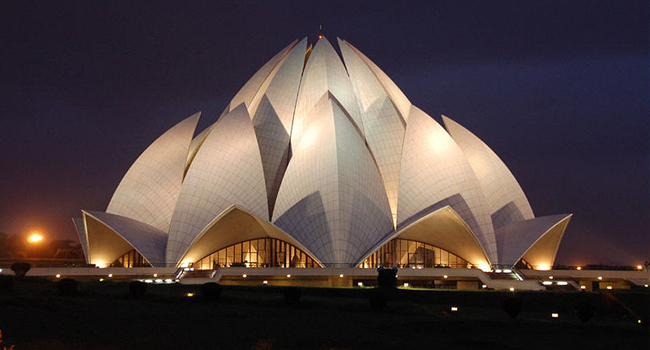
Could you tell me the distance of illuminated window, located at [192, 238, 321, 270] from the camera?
1521 inches

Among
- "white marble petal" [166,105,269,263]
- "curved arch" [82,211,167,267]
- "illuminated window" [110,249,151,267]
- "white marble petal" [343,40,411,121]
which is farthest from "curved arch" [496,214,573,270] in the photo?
"illuminated window" [110,249,151,267]

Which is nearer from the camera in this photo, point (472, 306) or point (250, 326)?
point (250, 326)

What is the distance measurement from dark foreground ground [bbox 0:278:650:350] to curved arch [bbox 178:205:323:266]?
37.1 feet

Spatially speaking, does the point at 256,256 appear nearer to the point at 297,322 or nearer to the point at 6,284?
the point at 6,284

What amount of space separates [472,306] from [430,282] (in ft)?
36.3

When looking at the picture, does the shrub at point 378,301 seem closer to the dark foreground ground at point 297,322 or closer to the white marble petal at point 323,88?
the dark foreground ground at point 297,322

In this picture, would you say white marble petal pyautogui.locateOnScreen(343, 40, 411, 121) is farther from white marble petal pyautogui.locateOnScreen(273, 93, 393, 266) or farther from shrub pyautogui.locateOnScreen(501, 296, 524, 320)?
shrub pyautogui.locateOnScreen(501, 296, 524, 320)

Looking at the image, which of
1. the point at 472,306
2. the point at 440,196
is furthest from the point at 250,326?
the point at 440,196

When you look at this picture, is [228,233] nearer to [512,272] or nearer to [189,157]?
[189,157]

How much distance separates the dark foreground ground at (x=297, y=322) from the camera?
1495 cm

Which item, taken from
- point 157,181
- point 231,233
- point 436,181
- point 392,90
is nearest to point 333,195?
point 436,181

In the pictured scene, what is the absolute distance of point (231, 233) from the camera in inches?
1540

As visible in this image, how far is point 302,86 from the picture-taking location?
42062mm

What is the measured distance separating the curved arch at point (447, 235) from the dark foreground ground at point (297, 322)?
11026mm
